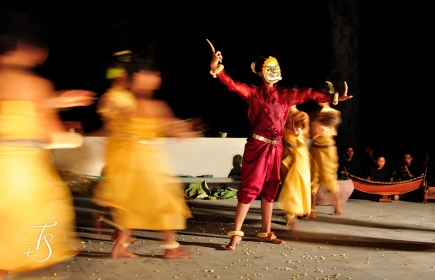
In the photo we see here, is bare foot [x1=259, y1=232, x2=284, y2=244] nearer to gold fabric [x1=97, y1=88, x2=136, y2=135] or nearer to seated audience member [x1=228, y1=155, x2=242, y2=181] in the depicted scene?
gold fabric [x1=97, y1=88, x2=136, y2=135]

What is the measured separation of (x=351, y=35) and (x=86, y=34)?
1172cm

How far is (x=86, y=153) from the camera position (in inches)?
428

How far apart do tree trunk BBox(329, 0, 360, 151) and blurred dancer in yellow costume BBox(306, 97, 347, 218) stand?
234 inches

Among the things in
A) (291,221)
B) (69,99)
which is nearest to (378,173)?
(291,221)

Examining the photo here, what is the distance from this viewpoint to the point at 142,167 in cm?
546

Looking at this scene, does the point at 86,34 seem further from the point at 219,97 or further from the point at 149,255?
the point at 149,255

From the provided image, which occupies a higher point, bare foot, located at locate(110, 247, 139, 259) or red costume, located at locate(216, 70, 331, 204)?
red costume, located at locate(216, 70, 331, 204)

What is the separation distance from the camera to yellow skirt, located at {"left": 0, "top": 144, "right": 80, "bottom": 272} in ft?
11.6

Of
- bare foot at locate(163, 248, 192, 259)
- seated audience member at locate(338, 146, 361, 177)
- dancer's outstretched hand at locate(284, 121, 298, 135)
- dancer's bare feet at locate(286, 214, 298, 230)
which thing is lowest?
dancer's bare feet at locate(286, 214, 298, 230)

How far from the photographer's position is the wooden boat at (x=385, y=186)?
438 inches

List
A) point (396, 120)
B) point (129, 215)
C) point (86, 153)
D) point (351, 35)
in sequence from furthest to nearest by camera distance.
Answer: point (396, 120) → point (351, 35) → point (86, 153) → point (129, 215)

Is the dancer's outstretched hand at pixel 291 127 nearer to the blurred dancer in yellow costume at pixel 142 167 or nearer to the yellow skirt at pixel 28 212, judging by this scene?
the blurred dancer in yellow costume at pixel 142 167

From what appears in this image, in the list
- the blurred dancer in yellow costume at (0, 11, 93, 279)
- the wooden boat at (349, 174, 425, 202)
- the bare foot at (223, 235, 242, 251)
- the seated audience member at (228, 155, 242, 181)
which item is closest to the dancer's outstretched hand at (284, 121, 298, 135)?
the bare foot at (223, 235, 242, 251)

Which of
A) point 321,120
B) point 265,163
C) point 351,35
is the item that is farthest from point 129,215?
point 351,35
